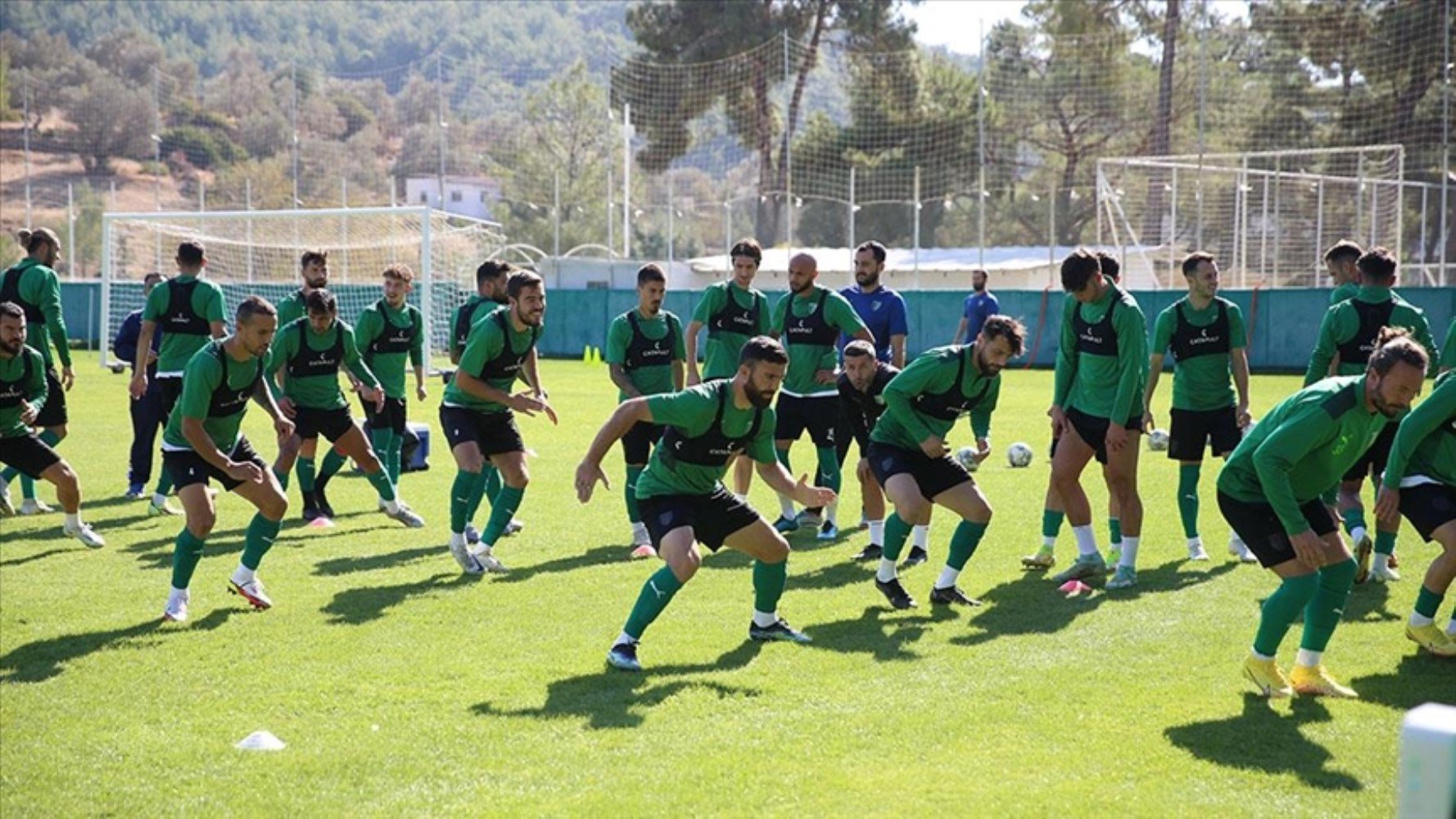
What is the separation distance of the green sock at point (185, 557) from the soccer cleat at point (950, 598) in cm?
464

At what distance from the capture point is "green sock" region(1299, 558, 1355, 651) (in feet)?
23.3

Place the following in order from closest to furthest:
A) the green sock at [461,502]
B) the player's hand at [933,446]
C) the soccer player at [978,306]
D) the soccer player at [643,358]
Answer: the player's hand at [933,446], the green sock at [461,502], the soccer player at [643,358], the soccer player at [978,306]

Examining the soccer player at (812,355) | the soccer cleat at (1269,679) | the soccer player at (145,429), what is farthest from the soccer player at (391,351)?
the soccer cleat at (1269,679)

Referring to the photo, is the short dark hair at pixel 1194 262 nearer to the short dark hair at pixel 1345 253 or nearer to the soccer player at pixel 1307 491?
the short dark hair at pixel 1345 253

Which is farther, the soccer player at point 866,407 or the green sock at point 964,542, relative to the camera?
the soccer player at point 866,407

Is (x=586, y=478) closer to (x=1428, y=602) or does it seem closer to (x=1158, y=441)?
(x=1428, y=602)

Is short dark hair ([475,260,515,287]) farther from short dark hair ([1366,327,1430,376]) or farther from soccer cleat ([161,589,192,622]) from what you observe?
Result: short dark hair ([1366,327,1430,376])

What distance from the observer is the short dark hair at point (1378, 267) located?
33.4 feet

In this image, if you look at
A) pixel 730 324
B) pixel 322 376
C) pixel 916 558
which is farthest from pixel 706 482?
pixel 322 376

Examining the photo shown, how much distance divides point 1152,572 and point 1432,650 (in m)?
2.66

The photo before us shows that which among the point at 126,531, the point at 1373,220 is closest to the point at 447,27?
the point at 1373,220

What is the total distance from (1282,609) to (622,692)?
3.24 meters

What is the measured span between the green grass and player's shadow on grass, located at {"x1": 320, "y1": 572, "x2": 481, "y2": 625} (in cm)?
3

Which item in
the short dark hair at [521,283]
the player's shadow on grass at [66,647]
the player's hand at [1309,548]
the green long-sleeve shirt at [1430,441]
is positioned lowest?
the player's shadow on grass at [66,647]
